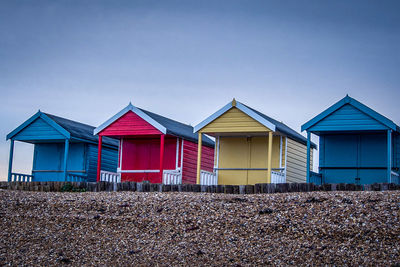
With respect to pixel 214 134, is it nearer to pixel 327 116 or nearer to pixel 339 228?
pixel 327 116

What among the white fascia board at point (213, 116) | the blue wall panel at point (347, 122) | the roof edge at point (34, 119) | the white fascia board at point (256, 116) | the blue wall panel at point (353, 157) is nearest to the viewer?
the blue wall panel at point (347, 122)

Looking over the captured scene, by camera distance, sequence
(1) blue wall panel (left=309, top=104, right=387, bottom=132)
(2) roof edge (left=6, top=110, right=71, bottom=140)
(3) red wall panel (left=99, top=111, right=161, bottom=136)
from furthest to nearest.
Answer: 1. (2) roof edge (left=6, top=110, right=71, bottom=140)
2. (3) red wall panel (left=99, top=111, right=161, bottom=136)
3. (1) blue wall panel (left=309, top=104, right=387, bottom=132)

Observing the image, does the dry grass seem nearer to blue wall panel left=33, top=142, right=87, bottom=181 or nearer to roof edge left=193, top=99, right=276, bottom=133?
roof edge left=193, top=99, right=276, bottom=133

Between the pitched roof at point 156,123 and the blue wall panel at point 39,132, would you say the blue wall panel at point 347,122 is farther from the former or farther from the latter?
the blue wall panel at point 39,132

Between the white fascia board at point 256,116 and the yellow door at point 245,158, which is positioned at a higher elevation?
the white fascia board at point 256,116

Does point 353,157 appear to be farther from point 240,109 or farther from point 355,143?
point 240,109

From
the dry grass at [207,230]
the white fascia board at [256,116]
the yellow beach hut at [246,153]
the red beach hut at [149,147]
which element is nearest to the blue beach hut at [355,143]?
the white fascia board at [256,116]

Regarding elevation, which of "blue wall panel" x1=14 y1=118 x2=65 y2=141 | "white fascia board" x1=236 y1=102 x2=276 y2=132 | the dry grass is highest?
"white fascia board" x1=236 y1=102 x2=276 y2=132

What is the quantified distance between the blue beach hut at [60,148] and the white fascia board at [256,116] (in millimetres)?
7426

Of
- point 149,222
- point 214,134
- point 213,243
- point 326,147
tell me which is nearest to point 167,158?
point 214,134

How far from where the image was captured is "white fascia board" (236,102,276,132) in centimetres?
1912

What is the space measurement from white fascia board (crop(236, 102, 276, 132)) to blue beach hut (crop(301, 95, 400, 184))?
108 cm

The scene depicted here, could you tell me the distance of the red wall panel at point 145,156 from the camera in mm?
22734

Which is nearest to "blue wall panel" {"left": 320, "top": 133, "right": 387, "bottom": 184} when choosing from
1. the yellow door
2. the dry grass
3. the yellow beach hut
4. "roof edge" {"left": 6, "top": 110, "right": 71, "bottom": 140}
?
the yellow beach hut
